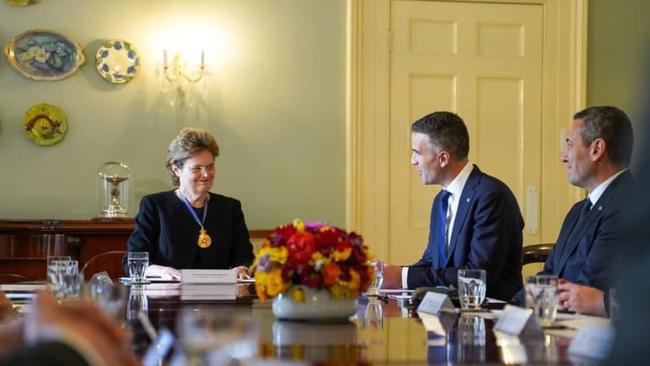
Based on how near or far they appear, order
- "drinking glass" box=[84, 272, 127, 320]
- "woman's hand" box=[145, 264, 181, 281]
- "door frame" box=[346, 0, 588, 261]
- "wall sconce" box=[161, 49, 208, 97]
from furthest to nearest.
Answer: "door frame" box=[346, 0, 588, 261]
"wall sconce" box=[161, 49, 208, 97]
"woman's hand" box=[145, 264, 181, 281]
"drinking glass" box=[84, 272, 127, 320]

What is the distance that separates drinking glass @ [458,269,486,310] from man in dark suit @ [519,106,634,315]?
489mm

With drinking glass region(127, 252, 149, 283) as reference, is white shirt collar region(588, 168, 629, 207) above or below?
above

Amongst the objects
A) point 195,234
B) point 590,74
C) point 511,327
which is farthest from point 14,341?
point 590,74

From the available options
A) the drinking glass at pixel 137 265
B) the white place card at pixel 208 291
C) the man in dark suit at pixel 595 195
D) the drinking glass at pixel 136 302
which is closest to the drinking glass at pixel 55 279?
the drinking glass at pixel 136 302

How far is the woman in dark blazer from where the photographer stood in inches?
173

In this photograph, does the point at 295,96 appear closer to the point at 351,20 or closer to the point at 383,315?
the point at 351,20

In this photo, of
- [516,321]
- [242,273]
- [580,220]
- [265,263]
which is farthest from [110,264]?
[516,321]

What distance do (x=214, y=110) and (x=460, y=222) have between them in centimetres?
238

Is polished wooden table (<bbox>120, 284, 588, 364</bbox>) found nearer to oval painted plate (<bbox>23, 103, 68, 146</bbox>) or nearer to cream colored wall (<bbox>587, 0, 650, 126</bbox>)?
oval painted plate (<bbox>23, 103, 68, 146</bbox>)

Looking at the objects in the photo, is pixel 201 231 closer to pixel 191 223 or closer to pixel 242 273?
pixel 191 223

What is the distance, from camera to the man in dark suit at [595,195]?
10.3ft

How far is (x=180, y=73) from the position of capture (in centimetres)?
571

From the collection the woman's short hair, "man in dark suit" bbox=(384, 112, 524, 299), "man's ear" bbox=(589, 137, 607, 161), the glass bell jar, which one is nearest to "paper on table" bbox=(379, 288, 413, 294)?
"man in dark suit" bbox=(384, 112, 524, 299)

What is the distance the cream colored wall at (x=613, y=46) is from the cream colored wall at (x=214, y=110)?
1592 millimetres
